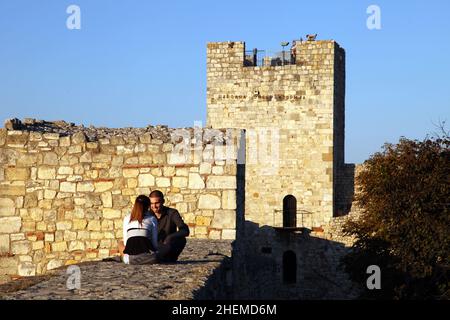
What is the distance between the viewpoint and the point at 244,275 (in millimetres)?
11531

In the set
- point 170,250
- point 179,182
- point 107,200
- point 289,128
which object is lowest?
point 170,250

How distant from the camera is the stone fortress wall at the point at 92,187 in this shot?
1062 centimetres

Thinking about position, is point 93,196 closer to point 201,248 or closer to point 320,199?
point 201,248

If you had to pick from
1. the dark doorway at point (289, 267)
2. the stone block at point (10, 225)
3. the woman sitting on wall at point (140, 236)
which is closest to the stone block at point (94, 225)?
the stone block at point (10, 225)

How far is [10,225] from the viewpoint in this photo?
35.3 ft

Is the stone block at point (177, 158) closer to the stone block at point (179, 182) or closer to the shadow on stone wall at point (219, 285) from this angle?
the stone block at point (179, 182)

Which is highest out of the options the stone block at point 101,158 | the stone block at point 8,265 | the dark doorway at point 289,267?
the stone block at point 101,158

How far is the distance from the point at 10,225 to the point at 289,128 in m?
19.6

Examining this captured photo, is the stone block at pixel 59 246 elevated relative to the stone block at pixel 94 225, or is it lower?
lower

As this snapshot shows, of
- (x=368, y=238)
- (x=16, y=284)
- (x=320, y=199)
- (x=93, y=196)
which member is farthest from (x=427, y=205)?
(x=16, y=284)

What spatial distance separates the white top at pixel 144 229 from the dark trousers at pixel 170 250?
0.11m

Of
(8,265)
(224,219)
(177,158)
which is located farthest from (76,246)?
(224,219)

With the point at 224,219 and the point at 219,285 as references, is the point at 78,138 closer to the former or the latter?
the point at 224,219

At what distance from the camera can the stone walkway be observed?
5.96 metres
